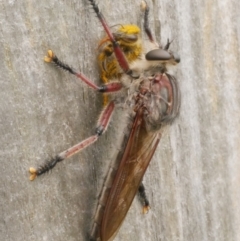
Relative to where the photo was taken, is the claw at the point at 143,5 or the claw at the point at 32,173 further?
the claw at the point at 143,5

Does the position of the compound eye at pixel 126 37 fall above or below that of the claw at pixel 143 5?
below

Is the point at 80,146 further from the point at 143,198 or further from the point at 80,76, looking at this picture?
the point at 143,198

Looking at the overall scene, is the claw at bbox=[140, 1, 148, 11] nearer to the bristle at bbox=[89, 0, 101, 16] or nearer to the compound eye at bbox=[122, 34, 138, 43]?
the compound eye at bbox=[122, 34, 138, 43]

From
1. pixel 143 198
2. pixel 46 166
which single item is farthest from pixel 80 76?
pixel 143 198

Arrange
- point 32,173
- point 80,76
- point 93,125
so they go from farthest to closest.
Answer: point 93,125
point 80,76
point 32,173

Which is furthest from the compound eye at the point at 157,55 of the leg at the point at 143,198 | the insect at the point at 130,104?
the leg at the point at 143,198

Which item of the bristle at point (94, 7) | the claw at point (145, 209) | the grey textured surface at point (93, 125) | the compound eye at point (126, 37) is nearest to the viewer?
the grey textured surface at point (93, 125)

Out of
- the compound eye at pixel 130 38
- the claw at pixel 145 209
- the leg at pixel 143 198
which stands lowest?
the claw at pixel 145 209

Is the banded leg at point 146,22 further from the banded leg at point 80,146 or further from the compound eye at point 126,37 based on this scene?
the banded leg at point 80,146
